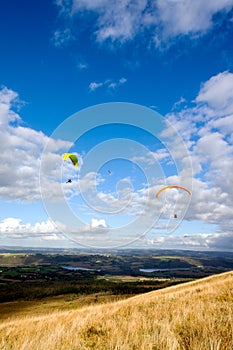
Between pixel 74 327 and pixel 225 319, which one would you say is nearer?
pixel 225 319

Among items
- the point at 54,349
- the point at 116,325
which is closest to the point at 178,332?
the point at 116,325

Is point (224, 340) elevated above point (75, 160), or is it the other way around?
point (75, 160)

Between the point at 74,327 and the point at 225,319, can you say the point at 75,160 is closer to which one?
the point at 74,327

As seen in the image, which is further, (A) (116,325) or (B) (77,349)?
(A) (116,325)

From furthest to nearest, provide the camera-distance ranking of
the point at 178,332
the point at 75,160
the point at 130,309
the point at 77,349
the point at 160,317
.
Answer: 1. the point at 75,160
2. the point at 130,309
3. the point at 160,317
4. the point at 178,332
5. the point at 77,349

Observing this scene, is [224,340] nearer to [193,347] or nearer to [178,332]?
[193,347]

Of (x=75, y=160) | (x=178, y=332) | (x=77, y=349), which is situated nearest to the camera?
(x=77, y=349)

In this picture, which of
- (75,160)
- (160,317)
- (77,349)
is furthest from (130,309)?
(75,160)

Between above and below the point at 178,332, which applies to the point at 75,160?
above

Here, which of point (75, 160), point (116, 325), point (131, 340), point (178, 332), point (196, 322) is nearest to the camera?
point (131, 340)
